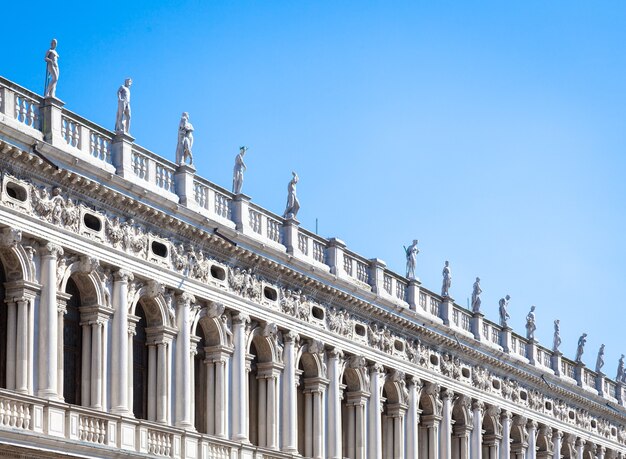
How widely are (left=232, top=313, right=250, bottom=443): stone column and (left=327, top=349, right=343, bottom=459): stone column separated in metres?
5.12

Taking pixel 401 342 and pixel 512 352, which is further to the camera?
pixel 512 352

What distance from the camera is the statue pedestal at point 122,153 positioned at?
39.8m

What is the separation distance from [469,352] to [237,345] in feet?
51.5

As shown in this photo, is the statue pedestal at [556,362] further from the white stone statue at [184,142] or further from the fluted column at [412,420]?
the white stone statue at [184,142]

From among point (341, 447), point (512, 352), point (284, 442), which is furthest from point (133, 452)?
point (512, 352)

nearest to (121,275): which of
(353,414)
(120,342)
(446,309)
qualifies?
(120,342)

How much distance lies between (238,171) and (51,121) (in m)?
8.96

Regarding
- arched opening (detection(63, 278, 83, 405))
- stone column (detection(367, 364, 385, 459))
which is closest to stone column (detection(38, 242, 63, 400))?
arched opening (detection(63, 278, 83, 405))

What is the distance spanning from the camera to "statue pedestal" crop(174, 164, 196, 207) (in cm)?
4231

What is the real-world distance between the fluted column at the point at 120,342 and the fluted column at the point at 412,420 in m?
16.2

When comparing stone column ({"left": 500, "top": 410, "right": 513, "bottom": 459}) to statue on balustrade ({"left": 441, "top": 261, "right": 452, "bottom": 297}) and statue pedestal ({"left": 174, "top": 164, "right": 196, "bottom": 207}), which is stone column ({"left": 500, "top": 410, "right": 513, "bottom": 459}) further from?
statue pedestal ({"left": 174, "top": 164, "right": 196, "bottom": 207})

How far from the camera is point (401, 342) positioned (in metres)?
53.5

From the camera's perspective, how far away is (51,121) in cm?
3741

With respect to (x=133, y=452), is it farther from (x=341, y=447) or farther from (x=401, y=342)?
(x=401, y=342)
